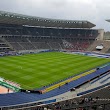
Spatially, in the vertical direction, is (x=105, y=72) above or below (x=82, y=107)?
above

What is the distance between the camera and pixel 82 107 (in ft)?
63.2

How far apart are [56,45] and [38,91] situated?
8079 centimetres

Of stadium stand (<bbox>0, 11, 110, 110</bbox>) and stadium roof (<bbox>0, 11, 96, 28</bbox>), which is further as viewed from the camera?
stadium roof (<bbox>0, 11, 96, 28</bbox>)

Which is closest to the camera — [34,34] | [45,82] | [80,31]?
[45,82]

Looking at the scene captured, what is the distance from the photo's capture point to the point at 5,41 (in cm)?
9612

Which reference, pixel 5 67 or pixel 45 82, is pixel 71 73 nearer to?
pixel 45 82

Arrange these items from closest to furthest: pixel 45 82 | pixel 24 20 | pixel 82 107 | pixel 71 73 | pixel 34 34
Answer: pixel 82 107 → pixel 45 82 → pixel 71 73 → pixel 24 20 → pixel 34 34

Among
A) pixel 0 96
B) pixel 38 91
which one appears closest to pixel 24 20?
pixel 38 91

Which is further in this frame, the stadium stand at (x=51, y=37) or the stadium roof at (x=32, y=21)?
the stadium roof at (x=32, y=21)

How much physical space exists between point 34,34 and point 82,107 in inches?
3867

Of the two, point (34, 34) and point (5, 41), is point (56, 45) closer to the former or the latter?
point (34, 34)

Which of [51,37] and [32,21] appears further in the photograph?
[51,37]

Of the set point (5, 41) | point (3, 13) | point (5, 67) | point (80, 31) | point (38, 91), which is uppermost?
point (80, 31)

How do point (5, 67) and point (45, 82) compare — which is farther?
point (5, 67)
